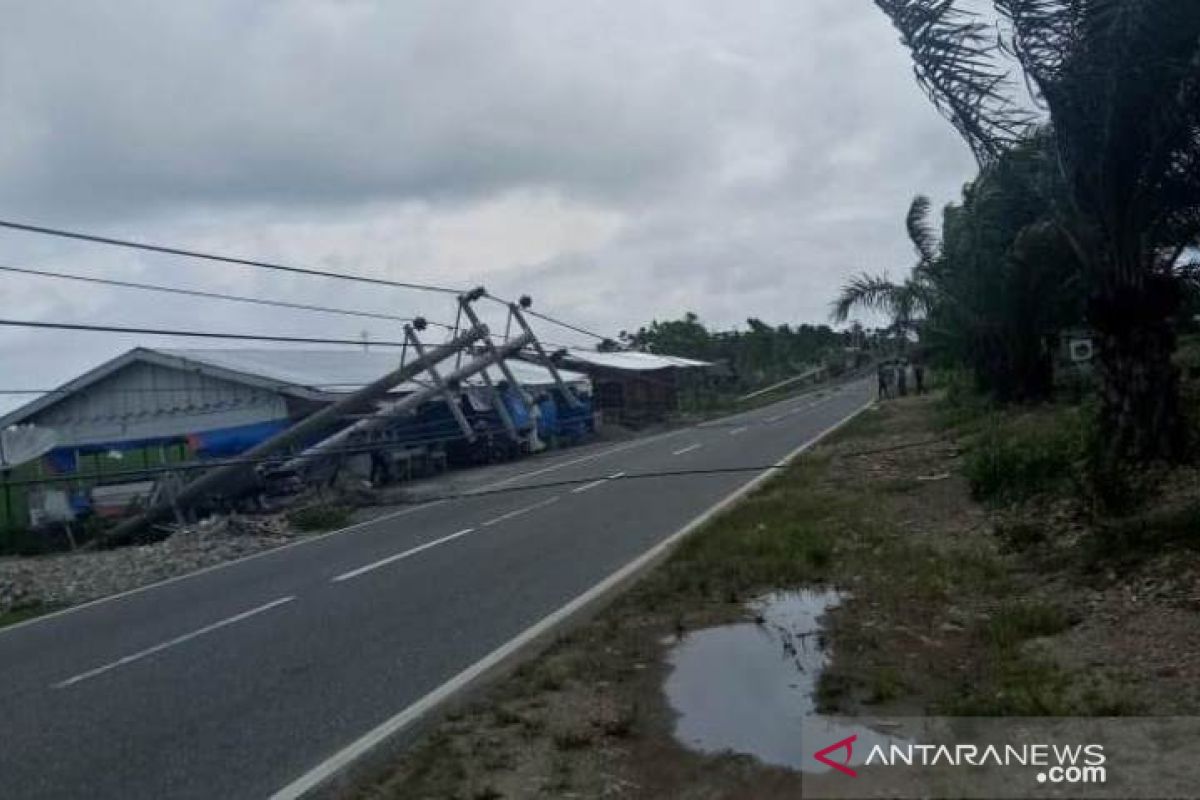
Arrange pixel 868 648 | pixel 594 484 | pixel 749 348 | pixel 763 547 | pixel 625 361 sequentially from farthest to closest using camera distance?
pixel 749 348, pixel 625 361, pixel 594 484, pixel 763 547, pixel 868 648

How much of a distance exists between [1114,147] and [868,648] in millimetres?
6062

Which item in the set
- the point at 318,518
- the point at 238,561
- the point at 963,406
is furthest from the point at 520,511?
the point at 963,406

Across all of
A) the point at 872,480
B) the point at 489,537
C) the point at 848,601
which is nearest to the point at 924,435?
the point at 872,480

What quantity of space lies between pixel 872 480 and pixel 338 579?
766 cm

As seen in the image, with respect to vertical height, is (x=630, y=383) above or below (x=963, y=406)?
above

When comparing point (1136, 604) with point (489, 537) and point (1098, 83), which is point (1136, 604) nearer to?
point (1098, 83)

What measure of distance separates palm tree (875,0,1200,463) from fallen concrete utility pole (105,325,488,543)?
54.0 feet

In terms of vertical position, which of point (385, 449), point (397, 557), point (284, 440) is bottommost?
point (397, 557)

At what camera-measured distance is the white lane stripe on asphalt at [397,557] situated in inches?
586

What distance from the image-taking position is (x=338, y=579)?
14648 mm

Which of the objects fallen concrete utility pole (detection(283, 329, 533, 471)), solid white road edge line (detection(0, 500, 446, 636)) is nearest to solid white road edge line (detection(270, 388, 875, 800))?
solid white road edge line (detection(0, 500, 446, 636))

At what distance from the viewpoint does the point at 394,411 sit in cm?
3178

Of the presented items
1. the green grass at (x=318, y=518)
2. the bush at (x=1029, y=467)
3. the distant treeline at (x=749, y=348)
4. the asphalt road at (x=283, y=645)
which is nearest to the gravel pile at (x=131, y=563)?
the green grass at (x=318, y=518)

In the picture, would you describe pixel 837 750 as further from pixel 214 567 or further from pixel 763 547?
pixel 214 567
